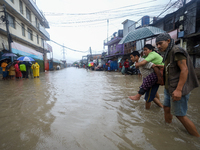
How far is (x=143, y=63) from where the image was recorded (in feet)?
7.75

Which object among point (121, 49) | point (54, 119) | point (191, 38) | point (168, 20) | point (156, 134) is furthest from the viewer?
point (121, 49)

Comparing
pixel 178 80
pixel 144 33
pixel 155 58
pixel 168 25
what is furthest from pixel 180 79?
pixel 168 25

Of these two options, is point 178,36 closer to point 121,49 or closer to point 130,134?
point 130,134

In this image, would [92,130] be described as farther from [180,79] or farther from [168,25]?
[168,25]

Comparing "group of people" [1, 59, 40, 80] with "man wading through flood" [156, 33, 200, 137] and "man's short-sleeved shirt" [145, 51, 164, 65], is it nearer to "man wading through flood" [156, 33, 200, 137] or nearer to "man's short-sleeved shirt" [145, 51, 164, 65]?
"man's short-sleeved shirt" [145, 51, 164, 65]

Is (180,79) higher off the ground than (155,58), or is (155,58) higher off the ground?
(155,58)

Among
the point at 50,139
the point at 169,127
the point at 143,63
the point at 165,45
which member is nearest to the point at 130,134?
the point at 169,127

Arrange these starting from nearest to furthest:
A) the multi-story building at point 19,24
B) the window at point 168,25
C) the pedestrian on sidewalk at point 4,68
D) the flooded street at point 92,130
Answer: the flooded street at point 92,130 < the pedestrian on sidewalk at point 4,68 < the window at point 168,25 < the multi-story building at point 19,24

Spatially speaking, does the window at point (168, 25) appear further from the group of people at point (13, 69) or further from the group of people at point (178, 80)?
the group of people at point (13, 69)

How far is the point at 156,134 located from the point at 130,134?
1.33 ft

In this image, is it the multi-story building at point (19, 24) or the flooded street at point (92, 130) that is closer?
the flooded street at point (92, 130)

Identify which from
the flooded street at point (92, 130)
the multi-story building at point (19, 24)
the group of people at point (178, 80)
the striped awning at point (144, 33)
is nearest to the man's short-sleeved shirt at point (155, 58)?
the group of people at point (178, 80)

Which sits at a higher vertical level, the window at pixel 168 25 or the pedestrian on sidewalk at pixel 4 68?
the window at pixel 168 25

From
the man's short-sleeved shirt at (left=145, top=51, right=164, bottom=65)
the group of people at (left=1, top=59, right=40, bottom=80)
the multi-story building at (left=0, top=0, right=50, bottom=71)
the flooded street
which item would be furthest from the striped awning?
the multi-story building at (left=0, top=0, right=50, bottom=71)
